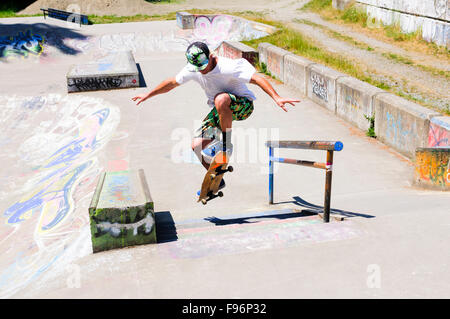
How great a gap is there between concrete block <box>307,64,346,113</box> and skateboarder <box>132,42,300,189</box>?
5111 millimetres

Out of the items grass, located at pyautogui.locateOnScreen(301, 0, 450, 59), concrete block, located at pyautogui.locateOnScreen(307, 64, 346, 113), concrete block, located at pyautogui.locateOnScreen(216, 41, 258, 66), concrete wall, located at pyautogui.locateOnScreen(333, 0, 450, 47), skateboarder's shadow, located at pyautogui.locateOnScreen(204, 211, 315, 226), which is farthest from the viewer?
grass, located at pyautogui.locateOnScreen(301, 0, 450, 59)

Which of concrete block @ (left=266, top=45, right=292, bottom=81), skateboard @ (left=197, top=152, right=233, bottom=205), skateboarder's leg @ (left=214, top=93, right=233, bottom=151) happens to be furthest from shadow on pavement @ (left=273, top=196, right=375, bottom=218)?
concrete block @ (left=266, top=45, right=292, bottom=81)

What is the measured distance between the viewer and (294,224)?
4273 millimetres

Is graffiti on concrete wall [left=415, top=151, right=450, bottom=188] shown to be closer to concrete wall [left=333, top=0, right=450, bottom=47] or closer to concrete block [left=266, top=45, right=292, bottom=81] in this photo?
concrete block [left=266, top=45, right=292, bottom=81]

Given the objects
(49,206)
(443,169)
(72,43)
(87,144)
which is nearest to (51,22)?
(72,43)

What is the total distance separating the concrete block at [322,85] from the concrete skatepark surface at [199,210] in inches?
10.9

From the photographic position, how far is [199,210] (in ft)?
19.3

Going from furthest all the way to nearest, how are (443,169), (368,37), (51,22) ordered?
(51,22) → (368,37) → (443,169)

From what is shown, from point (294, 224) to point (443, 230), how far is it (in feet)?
4.03

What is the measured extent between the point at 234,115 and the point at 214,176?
690 millimetres

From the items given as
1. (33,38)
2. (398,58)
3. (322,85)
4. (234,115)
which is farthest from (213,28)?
(234,115)

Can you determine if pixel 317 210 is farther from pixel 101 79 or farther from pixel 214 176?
pixel 101 79

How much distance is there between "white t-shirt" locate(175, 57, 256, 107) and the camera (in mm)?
4668
